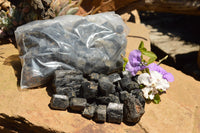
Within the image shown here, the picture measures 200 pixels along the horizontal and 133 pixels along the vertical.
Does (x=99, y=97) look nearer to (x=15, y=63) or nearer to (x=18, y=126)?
(x=18, y=126)

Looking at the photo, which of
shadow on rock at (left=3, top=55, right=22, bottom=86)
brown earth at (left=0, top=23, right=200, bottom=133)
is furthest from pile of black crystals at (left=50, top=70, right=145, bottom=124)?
shadow on rock at (left=3, top=55, right=22, bottom=86)

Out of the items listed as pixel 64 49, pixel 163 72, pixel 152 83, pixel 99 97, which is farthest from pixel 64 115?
pixel 163 72

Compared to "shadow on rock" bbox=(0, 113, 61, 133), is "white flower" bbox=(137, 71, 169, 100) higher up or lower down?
higher up

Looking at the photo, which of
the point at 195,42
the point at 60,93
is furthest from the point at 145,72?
the point at 195,42

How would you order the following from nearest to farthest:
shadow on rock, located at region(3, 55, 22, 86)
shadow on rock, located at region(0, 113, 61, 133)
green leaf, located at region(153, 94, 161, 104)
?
1. shadow on rock, located at region(0, 113, 61, 133)
2. green leaf, located at region(153, 94, 161, 104)
3. shadow on rock, located at region(3, 55, 22, 86)

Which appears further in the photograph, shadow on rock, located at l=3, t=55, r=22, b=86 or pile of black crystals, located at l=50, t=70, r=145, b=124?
shadow on rock, located at l=3, t=55, r=22, b=86

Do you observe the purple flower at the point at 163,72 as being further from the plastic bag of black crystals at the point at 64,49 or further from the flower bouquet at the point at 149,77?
the plastic bag of black crystals at the point at 64,49

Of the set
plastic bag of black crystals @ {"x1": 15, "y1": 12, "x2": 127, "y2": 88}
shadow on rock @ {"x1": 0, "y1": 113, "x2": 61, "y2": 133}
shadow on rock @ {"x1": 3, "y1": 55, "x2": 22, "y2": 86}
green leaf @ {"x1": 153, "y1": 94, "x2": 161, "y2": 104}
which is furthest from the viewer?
shadow on rock @ {"x1": 3, "y1": 55, "x2": 22, "y2": 86}

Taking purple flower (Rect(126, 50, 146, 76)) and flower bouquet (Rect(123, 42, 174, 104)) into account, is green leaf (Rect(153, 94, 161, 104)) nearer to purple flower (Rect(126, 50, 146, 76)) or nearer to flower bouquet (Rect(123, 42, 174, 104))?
flower bouquet (Rect(123, 42, 174, 104))
